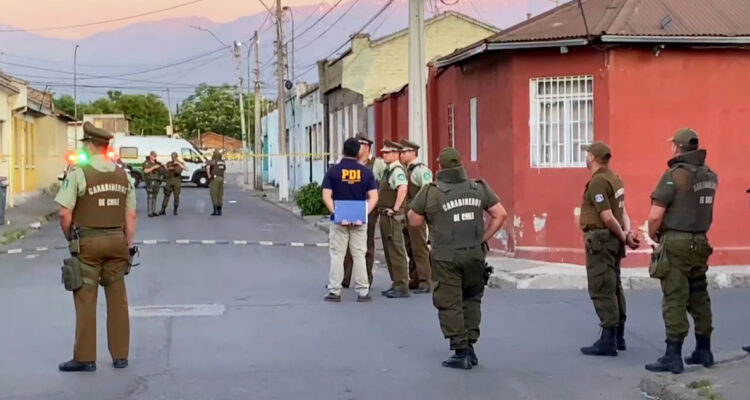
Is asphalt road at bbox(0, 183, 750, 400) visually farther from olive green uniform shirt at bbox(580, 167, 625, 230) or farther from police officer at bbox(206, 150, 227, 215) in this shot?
police officer at bbox(206, 150, 227, 215)

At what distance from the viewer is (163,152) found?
51.9 meters

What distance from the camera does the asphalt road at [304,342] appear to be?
301 inches

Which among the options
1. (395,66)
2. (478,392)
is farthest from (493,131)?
(395,66)

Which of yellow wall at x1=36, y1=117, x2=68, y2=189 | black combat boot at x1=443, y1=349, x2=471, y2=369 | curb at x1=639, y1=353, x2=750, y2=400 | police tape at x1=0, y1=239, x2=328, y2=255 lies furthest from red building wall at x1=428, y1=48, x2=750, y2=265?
yellow wall at x1=36, y1=117, x2=68, y2=189

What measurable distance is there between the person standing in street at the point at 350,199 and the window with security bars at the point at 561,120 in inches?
182

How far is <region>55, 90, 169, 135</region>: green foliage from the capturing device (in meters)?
113

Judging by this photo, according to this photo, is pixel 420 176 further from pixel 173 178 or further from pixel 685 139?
pixel 173 178


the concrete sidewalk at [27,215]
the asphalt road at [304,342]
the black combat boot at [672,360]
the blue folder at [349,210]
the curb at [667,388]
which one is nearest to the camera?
the curb at [667,388]

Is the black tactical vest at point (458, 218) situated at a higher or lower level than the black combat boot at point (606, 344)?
higher

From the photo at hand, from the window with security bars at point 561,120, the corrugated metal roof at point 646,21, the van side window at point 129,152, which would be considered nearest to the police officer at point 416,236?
the window with security bars at point 561,120

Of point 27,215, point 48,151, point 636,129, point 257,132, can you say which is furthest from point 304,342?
point 257,132

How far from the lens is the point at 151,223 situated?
25.3 metres

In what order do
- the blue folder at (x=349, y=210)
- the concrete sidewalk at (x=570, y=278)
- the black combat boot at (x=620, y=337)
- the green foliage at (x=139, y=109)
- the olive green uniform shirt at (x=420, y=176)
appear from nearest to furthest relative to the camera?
the black combat boot at (x=620, y=337) < the blue folder at (x=349, y=210) < the olive green uniform shirt at (x=420, y=176) < the concrete sidewalk at (x=570, y=278) < the green foliage at (x=139, y=109)

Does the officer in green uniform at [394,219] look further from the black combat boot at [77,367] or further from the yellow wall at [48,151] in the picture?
the yellow wall at [48,151]
